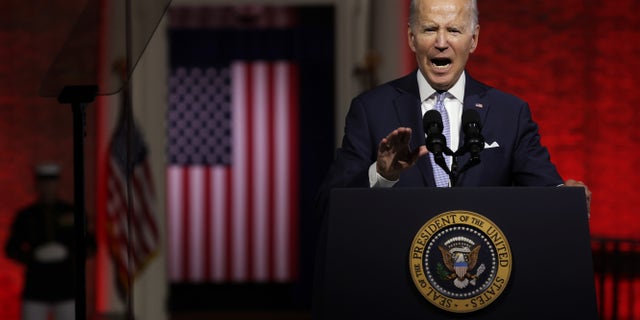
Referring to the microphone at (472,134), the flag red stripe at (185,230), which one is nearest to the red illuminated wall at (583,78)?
the microphone at (472,134)

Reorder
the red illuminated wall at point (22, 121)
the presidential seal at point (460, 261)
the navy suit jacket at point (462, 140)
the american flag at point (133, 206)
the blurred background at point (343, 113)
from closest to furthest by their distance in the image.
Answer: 1. the presidential seal at point (460, 261)
2. the navy suit jacket at point (462, 140)
3. the blurred background at point (343, 113)
4. the red illuminated wall at point (22, 121)
5. the american flag at point (133, 206)

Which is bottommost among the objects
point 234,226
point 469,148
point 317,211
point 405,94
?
point 234,226

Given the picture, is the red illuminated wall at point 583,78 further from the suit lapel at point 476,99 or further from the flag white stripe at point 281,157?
the flag white stripe at point 281,157

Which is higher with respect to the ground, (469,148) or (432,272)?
(469,148)

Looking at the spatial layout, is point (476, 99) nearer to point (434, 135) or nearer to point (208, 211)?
point (434, 135)

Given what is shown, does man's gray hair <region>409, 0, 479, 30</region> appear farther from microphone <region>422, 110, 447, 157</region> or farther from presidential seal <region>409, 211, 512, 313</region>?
presidential seal <region>409, 211, 512, 313</region>

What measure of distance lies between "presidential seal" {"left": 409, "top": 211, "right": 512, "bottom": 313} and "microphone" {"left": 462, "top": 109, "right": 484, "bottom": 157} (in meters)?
0.15

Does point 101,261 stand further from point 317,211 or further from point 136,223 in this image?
point 317,211

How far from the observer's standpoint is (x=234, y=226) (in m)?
8.76

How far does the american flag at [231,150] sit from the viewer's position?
8750 millimetres

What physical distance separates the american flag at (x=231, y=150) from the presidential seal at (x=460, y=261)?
23.5 feet

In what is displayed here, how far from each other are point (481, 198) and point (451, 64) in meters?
0.48

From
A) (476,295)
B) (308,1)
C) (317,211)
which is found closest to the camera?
(476,295)

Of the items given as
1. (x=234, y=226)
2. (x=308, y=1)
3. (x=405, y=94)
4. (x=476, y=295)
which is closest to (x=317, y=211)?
(x=405, y=94)
